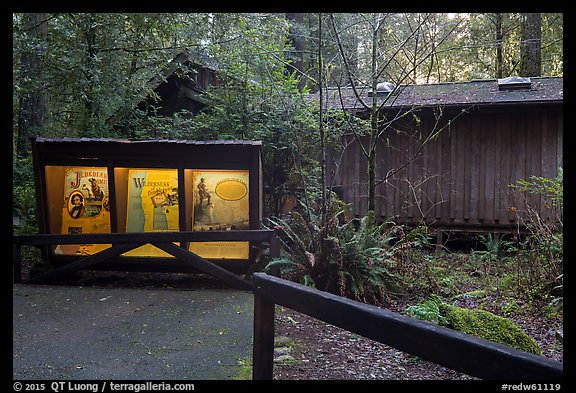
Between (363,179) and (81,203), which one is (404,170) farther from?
(81,203)

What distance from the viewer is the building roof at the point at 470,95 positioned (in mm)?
11234

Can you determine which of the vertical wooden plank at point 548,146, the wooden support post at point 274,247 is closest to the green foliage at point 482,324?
the wooden support post at point 274,247

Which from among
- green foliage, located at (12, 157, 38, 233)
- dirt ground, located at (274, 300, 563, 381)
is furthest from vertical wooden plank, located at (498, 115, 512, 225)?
green foliage, located at (12, 157, 38, 233)

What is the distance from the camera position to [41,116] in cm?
1346

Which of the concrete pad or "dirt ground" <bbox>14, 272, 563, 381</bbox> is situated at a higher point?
the concrete pad

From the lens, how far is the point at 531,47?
17.0 meters

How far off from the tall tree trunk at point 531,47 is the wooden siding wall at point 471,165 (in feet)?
17.9

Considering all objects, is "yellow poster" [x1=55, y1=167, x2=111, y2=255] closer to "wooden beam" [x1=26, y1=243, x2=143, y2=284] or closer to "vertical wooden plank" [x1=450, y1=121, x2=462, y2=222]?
"wooden beam" [x1=26, y1=243, x2=143, y2=284]

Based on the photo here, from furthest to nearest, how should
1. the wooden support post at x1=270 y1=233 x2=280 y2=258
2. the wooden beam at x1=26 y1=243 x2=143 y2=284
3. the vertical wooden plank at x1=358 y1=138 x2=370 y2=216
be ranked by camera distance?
the vertical wooden plank at x1=358 y1=138 x2=370 y2=216 < the wooden beam at x1=26 y1=243 x2=143 y2=284 < the wooden support post at x1=270 y1=233 x2=280 y2=258

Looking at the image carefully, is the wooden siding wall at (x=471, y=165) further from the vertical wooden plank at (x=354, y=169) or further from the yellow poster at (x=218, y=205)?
the yellow poster at (x=218, y=205)

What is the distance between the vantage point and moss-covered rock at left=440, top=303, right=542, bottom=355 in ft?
14.8

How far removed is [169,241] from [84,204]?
76.7 inches

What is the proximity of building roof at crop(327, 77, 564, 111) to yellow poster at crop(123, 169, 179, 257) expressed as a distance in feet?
16.4

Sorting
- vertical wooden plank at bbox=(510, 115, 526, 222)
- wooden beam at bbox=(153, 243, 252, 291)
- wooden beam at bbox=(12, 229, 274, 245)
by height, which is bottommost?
wooden beam at bbox=(153, 243, 252, 291)
